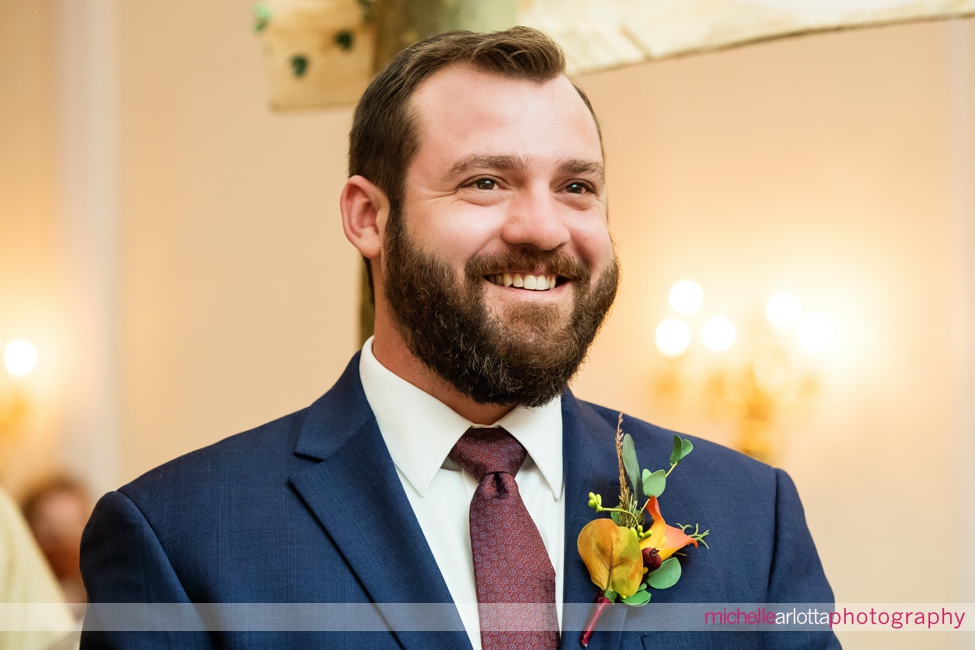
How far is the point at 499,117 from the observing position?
1629 mm

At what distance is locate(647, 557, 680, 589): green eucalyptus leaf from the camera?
1536mm

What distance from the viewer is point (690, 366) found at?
422 centimetres

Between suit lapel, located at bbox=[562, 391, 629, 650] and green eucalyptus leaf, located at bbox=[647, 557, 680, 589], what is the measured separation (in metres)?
0.06

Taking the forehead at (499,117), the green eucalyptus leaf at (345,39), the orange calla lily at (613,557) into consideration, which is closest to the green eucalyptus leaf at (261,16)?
the green eucalyptus leaf at (345,39)

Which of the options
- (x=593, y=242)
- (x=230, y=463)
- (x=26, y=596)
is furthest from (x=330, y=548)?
(x=26, y=596)

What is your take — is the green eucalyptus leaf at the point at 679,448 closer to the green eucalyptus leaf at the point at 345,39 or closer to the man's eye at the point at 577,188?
the man's eye at the point at 577,188

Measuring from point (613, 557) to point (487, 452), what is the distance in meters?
0.27

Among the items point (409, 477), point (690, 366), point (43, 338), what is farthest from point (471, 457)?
point (690, 366)

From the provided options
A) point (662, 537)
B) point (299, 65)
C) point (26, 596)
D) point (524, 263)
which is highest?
point (299, 65)

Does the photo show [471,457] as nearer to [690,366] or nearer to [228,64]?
[228,64]

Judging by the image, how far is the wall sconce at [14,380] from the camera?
2.54 metres

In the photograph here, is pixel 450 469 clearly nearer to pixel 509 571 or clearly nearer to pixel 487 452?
pixel 487 452

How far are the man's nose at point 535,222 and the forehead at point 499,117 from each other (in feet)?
0.22

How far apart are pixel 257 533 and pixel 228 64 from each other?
1.72m
